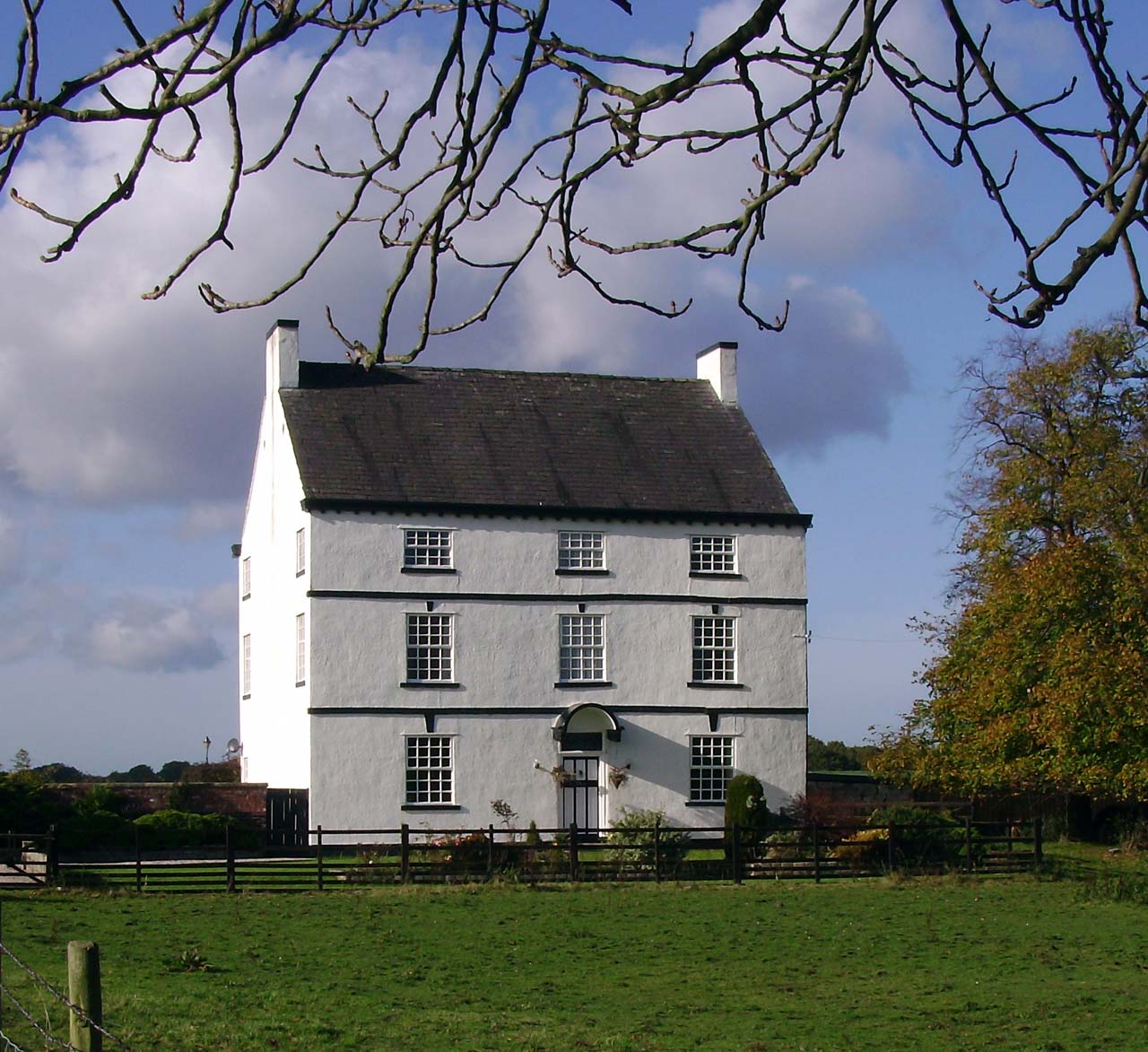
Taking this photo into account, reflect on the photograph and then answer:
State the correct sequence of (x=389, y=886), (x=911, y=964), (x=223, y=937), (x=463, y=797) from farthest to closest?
(x=463, y=797) < (x=389, y=886) < (x=223, y=937) < (x=911, y=964)

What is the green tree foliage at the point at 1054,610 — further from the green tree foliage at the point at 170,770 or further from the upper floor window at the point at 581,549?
the green tree foliage at the point at 170,770

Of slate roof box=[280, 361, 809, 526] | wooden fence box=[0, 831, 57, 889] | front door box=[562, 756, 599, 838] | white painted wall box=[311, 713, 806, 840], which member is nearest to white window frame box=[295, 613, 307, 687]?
white painted wall box=[311, 713, 806, 840]

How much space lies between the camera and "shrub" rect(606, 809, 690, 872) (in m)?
30.6

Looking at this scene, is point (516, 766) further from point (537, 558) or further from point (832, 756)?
point (832, 756)

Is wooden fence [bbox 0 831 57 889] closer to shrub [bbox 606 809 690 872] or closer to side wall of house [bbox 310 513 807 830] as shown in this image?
side wall of house [bbox 310 513 807 830]

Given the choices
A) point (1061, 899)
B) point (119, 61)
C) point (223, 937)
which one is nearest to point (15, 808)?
point (223, 937)

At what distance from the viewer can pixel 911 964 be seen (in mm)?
19438

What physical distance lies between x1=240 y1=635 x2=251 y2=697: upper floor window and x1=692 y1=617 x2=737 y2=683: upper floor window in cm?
1259

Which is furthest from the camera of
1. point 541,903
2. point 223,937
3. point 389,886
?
point 389,886

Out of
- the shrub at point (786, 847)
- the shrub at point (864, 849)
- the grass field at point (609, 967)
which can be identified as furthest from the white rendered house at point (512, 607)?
the grass field at point (609, 967)

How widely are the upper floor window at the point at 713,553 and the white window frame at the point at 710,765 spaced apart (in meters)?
4.08

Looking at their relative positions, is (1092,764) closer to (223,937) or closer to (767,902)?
(767,902)

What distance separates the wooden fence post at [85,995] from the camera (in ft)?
28.8

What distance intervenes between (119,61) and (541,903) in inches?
910
